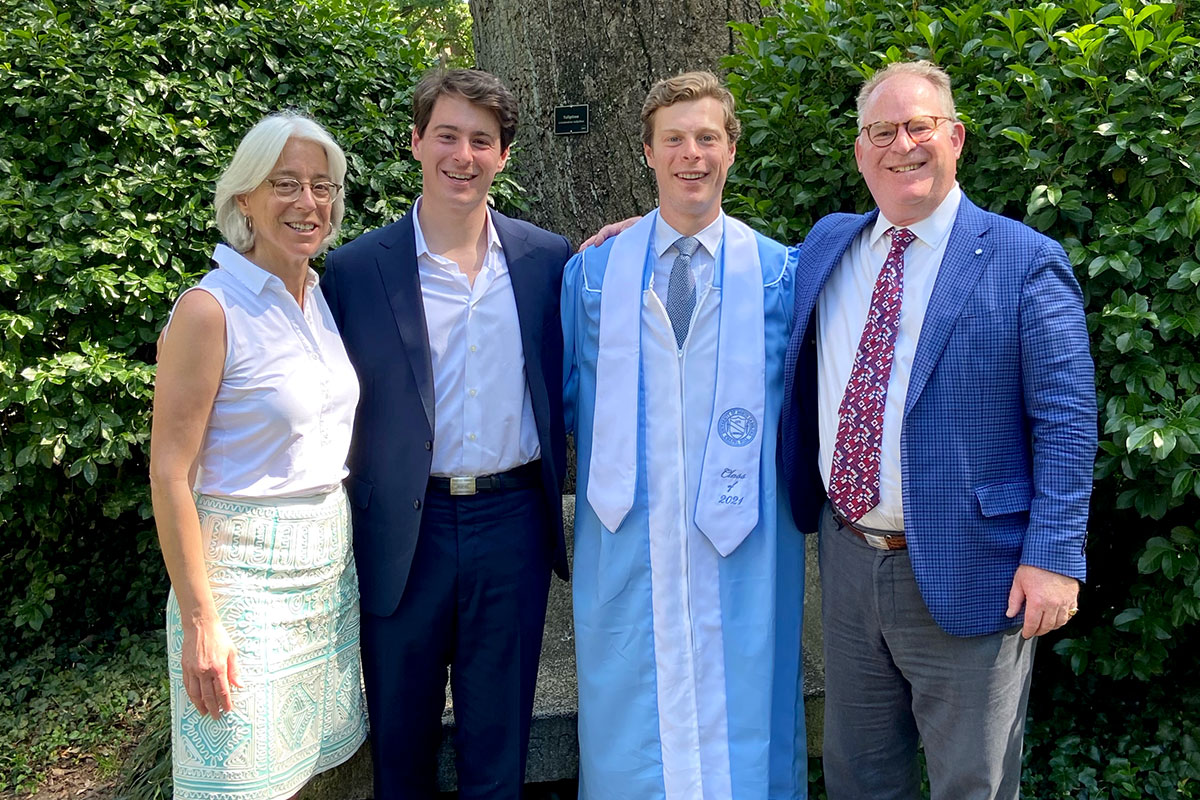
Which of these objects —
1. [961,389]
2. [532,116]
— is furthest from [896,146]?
[532,116]

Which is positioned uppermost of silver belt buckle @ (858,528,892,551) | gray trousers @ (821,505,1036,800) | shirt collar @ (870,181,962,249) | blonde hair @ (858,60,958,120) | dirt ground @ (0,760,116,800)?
blonde hair @ (858,60,958,120)

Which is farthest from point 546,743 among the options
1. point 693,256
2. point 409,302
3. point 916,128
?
point 916,128

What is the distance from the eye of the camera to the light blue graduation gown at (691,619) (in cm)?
259

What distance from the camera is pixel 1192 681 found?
3250 mm

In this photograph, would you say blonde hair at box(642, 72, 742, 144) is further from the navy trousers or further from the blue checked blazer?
the navy trousers

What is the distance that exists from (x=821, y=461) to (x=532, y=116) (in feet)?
8.43

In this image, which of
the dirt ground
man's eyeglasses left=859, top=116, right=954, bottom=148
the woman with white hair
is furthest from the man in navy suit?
the dirt ground

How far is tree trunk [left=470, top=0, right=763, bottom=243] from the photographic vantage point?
425 centimetres

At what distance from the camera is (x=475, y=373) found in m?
2.59

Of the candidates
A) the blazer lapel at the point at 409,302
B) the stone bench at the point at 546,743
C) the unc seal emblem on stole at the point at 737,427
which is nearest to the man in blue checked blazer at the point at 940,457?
the unc seal emblem on stole at the point at 737,427

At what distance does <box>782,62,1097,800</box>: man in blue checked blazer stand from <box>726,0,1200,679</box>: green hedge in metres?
0.47

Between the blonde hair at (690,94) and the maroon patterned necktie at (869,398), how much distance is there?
567 millimetres

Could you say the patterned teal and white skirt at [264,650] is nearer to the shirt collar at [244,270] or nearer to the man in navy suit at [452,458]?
the man in navy suit at [452,458]

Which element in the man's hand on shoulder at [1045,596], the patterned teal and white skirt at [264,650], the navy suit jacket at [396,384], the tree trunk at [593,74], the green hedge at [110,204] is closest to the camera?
the man's hand on shoulder at [1045,596]
